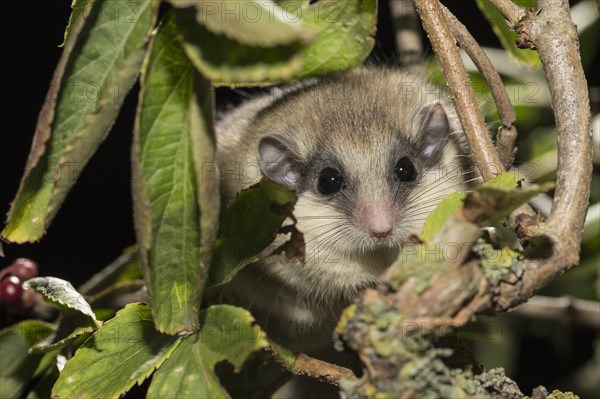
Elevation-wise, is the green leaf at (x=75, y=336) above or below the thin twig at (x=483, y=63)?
below

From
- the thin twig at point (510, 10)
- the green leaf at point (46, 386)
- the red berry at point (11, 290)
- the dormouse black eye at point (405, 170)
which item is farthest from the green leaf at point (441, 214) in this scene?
the red berry at point (11, 290)

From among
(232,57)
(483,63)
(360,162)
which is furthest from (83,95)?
(360,162)

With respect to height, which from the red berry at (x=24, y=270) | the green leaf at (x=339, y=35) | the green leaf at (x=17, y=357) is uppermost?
the green leaf at (x=339, y=35)

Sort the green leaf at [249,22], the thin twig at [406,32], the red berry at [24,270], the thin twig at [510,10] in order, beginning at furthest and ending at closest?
the thin twig at [406,32] → the red berry at [24,270] → the thin twig at [510,10] → the green leaf at [249,22]

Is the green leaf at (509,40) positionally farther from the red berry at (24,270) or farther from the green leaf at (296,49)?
the red berry at (24,270)

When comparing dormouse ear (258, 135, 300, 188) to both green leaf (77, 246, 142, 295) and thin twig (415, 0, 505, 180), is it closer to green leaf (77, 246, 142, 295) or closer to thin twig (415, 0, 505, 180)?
green leaf (77, 246, 142, 295)

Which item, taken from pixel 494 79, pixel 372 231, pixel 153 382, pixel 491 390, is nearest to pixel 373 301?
pixel 491 390

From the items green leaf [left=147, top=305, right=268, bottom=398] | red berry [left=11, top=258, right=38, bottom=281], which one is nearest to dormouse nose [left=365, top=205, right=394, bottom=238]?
green leaf [left=147, top=305, right=268, bottom=398]

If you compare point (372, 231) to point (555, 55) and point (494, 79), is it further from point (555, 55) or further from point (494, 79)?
point (555, 55)
